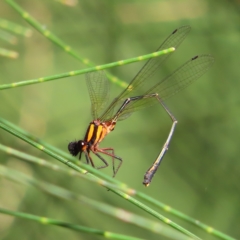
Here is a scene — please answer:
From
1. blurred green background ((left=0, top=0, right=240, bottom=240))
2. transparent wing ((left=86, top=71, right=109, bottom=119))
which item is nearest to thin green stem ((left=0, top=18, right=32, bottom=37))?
transparent wing ((left=86, top=71, right=109, bottom=119))

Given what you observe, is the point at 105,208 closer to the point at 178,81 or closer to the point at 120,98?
the point at 120,98

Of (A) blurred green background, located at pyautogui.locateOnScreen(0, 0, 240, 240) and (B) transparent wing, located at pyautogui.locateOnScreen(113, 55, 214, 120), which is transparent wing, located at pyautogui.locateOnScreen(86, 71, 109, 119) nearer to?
(B) transparent wing, located at pyautogui.locateOnScreen(113, 55, 214, 120)

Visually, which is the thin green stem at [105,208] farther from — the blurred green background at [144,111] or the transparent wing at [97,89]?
the blurred green background at [144,111]

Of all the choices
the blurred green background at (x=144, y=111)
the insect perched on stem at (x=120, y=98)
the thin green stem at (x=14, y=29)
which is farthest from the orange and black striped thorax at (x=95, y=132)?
the blurred green background at (x=144, y=111)

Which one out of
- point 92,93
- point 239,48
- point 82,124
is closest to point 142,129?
point 82,124

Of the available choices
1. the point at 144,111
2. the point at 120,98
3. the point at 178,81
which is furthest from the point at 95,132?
the point at 144,111
